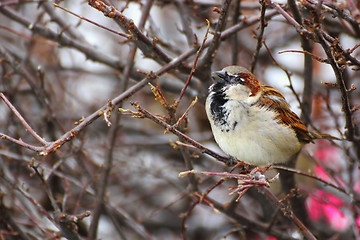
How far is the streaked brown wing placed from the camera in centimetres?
352

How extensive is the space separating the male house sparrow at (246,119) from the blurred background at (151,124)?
6.3 inches

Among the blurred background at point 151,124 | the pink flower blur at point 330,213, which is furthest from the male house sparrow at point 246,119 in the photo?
the pink flower blur at point 330,213

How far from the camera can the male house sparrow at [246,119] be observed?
3.32 m

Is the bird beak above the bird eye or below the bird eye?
above

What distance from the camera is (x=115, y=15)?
250cm

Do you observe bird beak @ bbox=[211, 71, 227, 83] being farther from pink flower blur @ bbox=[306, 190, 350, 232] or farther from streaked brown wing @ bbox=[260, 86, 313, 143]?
pink flower blur @ bbox=[306, 190, 350, 232]

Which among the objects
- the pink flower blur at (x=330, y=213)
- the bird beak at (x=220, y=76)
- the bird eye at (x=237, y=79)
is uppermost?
the bird beak at (x=220, y=76)

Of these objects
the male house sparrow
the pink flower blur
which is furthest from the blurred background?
the male house sparrow

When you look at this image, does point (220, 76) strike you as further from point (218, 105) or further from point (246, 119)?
point (246, 119)

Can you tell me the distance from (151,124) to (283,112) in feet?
9.32

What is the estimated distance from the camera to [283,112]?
359 centimetres

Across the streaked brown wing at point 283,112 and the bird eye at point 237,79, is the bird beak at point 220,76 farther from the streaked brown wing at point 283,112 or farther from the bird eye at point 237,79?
the streaked brown wing at point 283,112

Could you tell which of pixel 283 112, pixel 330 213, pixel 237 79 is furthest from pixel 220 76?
pixel 330 213

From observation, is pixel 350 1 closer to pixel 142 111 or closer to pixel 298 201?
pixel 142 111
